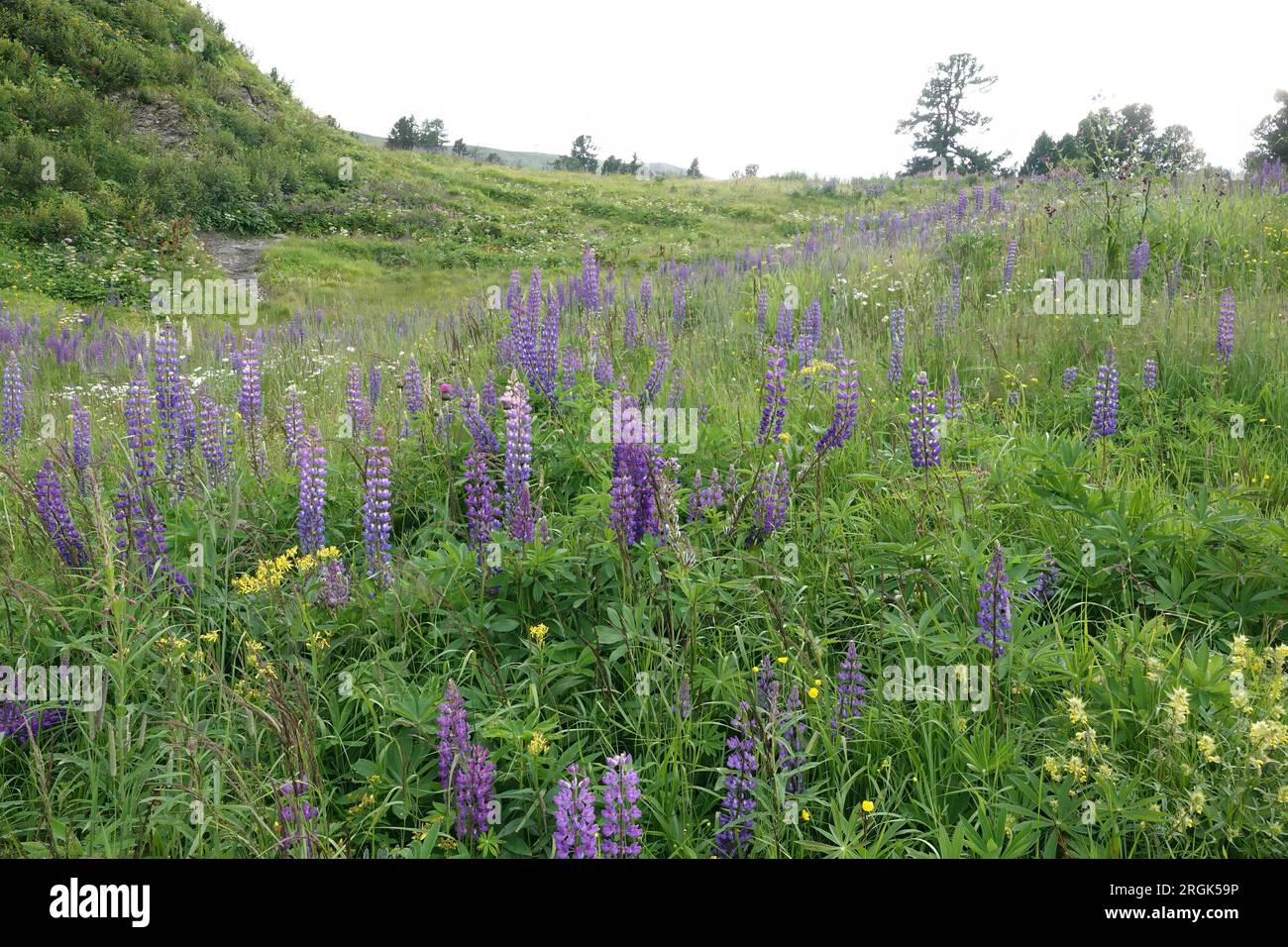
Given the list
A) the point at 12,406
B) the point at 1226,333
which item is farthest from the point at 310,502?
the point at 1226,333

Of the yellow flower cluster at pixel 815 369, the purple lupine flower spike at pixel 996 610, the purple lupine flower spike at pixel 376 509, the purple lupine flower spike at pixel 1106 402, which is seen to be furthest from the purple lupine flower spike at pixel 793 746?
the purple lupine flower spike at pixel 1106 402

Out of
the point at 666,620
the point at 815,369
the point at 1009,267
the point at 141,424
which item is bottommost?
the point at 666,620

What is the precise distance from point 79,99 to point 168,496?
24.0 m

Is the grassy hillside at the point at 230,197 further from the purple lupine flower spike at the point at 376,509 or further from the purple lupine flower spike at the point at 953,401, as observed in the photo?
the purple lupine flower spike at the point at 376,509

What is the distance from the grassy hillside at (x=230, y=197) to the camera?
682 inches

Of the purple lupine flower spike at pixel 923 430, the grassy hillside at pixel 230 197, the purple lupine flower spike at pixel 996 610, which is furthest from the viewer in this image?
the grassy hillside at pixel 230 197

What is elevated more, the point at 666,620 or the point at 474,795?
the point at 666,620

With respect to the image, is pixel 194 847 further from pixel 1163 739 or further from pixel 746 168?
pixel 746 168

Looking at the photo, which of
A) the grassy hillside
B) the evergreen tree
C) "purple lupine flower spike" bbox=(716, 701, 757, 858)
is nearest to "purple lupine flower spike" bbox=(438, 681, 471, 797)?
"purple lupine flower spike" bbox=(716, 701, 757, 858)

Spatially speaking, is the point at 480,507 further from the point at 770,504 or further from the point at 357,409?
the point at 357,409

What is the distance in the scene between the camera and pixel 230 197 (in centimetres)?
2148

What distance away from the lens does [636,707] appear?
2.54 meters

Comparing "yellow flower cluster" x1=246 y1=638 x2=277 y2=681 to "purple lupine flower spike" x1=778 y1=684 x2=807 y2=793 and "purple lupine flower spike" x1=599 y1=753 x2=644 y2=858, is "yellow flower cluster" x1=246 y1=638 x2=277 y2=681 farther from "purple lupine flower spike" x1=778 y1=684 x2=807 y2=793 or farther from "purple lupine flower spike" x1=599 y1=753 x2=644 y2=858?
"purple lupine flower spike" x1=778 y1=684 x2=807 y2=793
